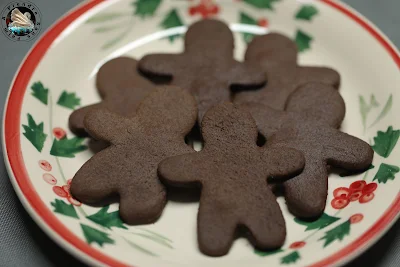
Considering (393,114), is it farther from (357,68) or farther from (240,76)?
(240,76)

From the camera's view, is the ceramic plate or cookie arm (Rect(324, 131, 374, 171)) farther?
cookie arm (Rect(324, 131, 374, 171))

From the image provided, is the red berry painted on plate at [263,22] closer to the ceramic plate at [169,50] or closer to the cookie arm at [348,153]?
the ceramic plate at [169,50]

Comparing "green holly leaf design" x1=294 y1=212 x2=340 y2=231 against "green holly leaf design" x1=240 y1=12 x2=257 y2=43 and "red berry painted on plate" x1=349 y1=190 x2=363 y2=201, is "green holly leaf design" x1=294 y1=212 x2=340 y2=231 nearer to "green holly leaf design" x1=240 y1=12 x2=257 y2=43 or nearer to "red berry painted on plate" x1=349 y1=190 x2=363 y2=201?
"red berry painted on plate" x1=349 y1=190 x2=363 y2=201

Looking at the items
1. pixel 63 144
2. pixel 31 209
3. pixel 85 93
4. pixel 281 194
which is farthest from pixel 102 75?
pixel 281 194

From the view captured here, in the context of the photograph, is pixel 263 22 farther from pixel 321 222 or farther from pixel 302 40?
pixel 321 222

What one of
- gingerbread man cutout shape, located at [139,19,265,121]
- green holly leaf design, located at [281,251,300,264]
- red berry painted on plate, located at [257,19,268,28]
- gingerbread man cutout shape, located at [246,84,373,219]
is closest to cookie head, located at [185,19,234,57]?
gingerbread man cutout shape, located at [139,19,265,121]

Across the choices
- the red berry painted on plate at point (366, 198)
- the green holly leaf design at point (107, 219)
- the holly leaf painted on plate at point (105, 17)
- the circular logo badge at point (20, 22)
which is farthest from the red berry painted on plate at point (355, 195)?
the circular logo badge at point (20, 22)

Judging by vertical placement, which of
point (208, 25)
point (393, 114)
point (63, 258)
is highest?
point (208, 25)
